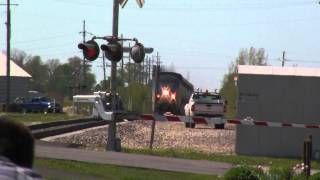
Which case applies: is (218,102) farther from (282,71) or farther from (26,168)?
(26,168)

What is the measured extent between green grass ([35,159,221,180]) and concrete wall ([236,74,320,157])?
7.20 m

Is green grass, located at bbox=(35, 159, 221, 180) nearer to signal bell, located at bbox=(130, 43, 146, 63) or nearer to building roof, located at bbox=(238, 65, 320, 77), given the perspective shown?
signal bell, located at bbox=(130, 43, 146, 63)

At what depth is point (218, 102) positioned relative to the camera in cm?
4278

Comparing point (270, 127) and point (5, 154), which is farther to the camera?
point (270, 127)

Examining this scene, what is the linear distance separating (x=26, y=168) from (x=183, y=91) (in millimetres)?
60011

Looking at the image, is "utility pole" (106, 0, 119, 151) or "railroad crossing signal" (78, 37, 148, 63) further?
"utility pole" (106, 0, 119, 151)

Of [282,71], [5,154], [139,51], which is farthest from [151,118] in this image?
[5,154]

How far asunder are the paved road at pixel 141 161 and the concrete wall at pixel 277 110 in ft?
12.3

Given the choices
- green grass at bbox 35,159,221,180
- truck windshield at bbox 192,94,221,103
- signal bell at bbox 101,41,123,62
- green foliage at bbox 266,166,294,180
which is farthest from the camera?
truck windshield at bbox 192,94,221,103

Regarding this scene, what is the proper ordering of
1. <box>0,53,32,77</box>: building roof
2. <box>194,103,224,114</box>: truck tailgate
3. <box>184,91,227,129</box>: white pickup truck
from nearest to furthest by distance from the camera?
<box>184,91,227,129</box>: white pickup truck → <box>194,103,224,114</box>: truck tailgate → <box>0,53,32,77</box>: building roof

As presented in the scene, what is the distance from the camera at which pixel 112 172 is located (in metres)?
14.6

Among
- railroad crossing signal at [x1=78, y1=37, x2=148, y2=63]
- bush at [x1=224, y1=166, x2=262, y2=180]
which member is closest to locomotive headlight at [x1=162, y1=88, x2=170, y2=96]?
railroad crossing signal at [x1=78, y1=37, x2=148, y2=63]

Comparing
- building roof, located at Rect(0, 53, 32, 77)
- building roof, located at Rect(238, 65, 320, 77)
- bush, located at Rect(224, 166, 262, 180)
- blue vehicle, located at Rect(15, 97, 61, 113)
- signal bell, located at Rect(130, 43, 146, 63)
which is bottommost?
blue vehicle, located at Rect(15, 97, 61, 113)

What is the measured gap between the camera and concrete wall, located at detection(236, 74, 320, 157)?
871 inches
